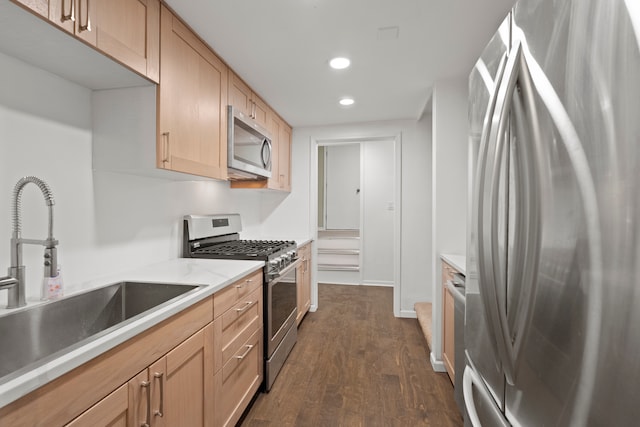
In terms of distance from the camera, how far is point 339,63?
6.96ft

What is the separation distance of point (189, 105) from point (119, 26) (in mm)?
493

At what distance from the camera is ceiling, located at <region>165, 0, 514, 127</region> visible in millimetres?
1539

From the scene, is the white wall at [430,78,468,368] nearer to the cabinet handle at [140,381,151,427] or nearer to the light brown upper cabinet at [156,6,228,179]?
the light brown upper cabinet at [156,6,228,179]

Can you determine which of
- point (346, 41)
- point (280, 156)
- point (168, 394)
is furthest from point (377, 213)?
point (168, 394)

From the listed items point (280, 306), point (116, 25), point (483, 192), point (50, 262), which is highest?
point (116, 25)

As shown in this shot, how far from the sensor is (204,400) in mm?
1335

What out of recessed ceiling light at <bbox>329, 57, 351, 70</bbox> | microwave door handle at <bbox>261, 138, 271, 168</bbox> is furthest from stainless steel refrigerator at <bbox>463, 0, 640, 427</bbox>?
microwave door handle at <bbox>261, 138, 271, 168</bbox>

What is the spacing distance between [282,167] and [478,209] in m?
2.66

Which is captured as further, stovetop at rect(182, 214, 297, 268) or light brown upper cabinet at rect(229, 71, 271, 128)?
light brown upper cabinet at rect(229, 71, 271, 128)

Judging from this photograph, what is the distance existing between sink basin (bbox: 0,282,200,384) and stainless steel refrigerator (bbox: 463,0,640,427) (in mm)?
1101

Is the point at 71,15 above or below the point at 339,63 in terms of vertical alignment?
below

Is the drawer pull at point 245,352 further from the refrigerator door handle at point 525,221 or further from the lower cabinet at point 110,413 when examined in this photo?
the refrigerator door handle at point 525,221

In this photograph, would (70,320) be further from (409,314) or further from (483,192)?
(409,314)

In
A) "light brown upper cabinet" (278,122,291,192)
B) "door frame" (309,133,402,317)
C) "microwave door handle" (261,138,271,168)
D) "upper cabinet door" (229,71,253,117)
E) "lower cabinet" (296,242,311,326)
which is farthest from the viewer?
"door frame" (309,133,402,317)
